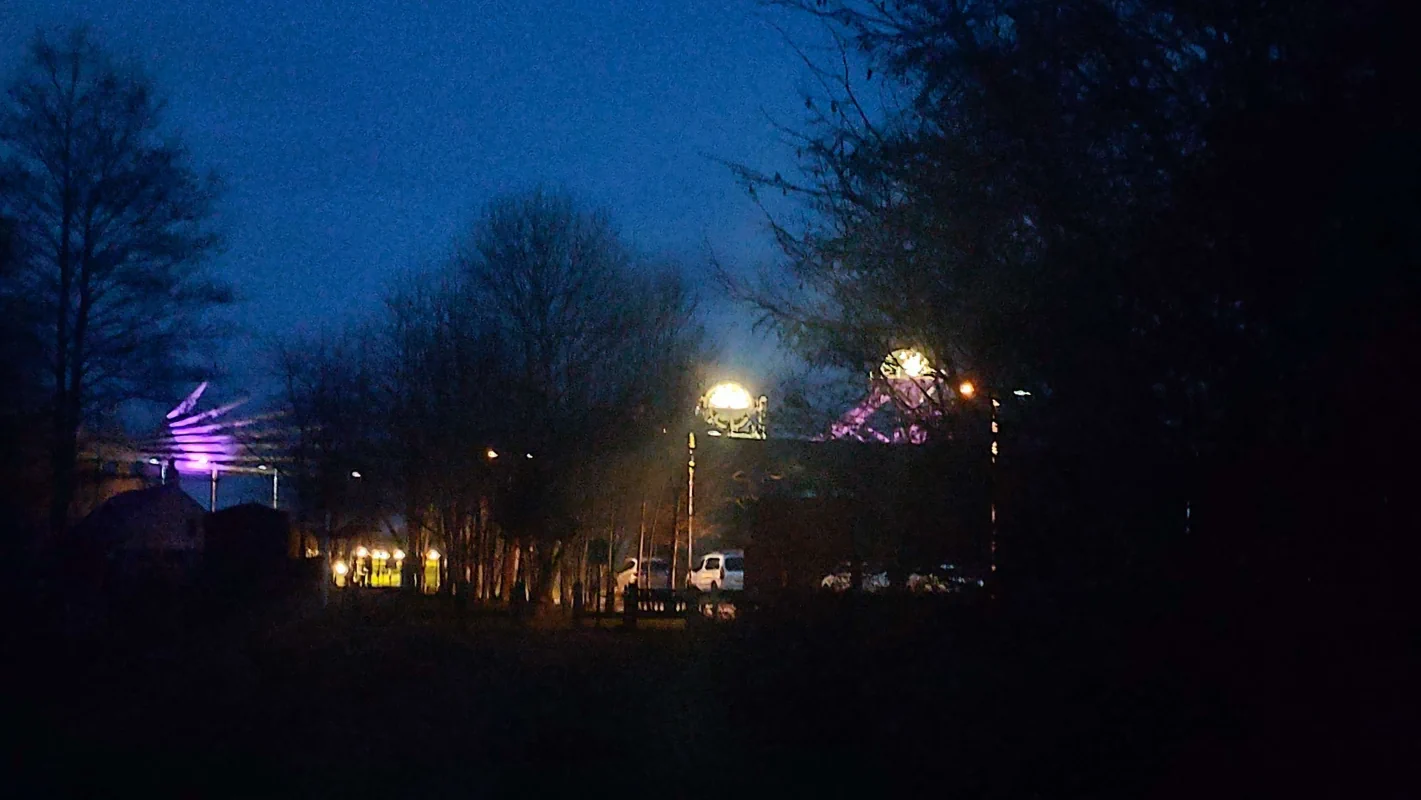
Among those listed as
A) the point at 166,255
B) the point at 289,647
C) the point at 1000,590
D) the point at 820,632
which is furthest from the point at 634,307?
the point at 1000,590

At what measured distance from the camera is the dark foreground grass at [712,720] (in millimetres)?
7621

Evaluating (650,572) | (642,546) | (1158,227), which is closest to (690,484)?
(642,546)

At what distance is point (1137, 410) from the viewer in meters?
8.41

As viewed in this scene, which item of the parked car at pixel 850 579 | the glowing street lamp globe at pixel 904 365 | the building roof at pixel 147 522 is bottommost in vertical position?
the parked car at pixel 850 579

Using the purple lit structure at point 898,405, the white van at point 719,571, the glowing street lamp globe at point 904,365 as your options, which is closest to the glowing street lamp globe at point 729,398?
the white van at point 719,571

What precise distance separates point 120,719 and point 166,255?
1414 centimetres

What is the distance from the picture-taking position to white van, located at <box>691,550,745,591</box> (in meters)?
42.7

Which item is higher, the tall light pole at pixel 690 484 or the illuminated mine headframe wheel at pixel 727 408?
the illuminated mine headframe wheel at pixel 727 408

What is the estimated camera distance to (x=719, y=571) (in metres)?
44.9

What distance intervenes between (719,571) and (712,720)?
107 ft

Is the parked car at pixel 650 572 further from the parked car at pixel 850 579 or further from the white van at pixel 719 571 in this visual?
the parked car at pixel 850 579

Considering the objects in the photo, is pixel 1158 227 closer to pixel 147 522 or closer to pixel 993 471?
pixel 993 471

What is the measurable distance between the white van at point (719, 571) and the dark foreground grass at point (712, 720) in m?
24.9

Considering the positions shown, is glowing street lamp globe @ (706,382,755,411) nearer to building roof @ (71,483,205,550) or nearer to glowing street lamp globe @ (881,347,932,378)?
building roof @ (71,483,205,550)
